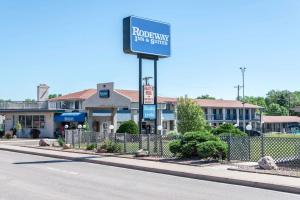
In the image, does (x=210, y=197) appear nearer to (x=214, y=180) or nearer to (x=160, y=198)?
(x=160, y=198)

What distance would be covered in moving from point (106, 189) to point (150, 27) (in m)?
15.3

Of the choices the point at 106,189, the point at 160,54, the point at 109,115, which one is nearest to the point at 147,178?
the point at 106,189

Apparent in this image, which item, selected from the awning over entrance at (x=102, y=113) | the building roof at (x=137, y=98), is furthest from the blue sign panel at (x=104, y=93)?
the building roof at (x=137, y=98)

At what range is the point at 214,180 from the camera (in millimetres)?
15281

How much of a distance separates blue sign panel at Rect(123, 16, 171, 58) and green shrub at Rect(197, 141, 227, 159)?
321 inches

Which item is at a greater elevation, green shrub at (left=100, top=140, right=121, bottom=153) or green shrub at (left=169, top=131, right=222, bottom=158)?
green shrub at (left=169, top=131, right=222, bottom=158)

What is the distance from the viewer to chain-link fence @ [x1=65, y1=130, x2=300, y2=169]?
704 inches

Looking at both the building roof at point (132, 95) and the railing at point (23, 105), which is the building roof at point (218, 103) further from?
the railing at point (23, 105)

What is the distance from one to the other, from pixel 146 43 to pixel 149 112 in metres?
3.88

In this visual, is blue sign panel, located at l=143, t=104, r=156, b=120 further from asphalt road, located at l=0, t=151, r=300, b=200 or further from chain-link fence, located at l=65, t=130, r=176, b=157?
asphalt road, located at l=0, t=151, r=300, b=200

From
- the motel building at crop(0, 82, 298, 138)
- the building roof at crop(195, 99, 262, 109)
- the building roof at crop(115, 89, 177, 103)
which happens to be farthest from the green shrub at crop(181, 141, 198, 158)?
the building roof at crop(195, 99, 262, 109)

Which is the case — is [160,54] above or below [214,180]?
above

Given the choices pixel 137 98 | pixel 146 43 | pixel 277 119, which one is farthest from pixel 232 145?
pixel 277 119

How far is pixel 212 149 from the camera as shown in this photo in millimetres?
19359
